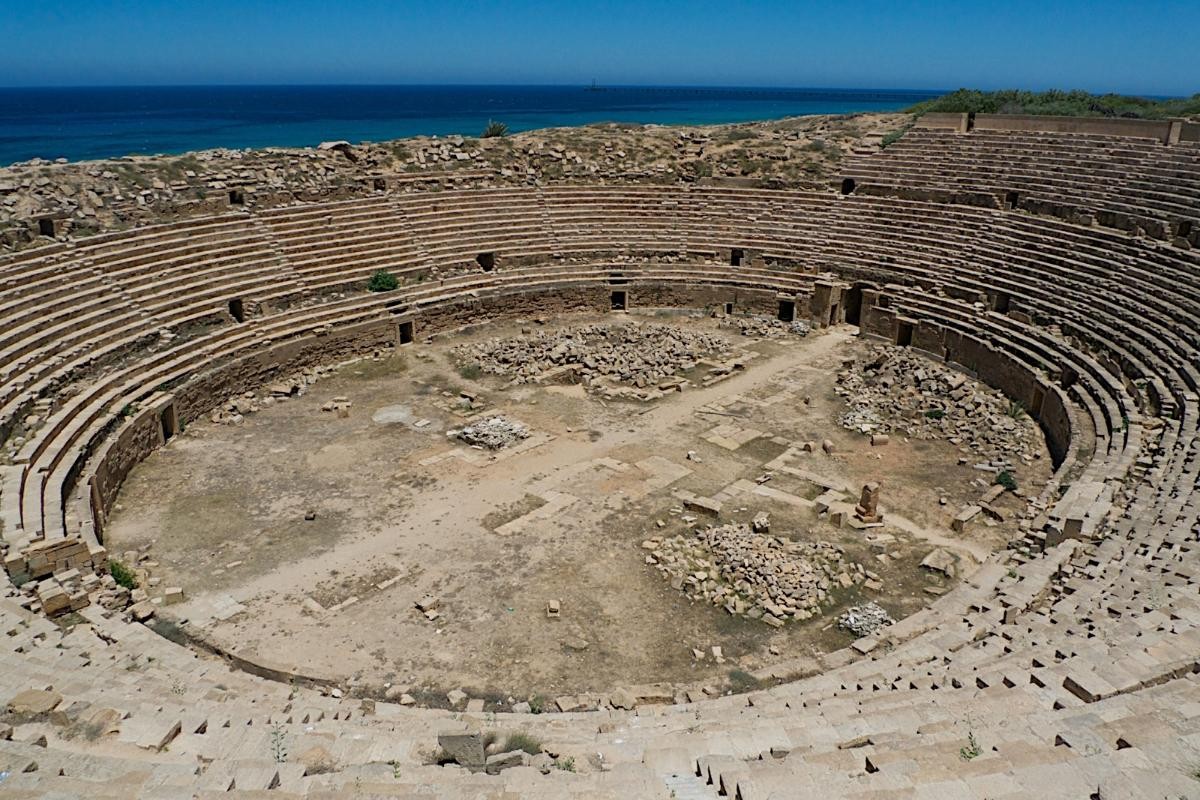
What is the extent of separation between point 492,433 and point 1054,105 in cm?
3515

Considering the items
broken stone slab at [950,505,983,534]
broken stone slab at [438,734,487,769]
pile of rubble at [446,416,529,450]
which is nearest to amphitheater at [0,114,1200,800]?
broken stone slab at [438,734,487,769]

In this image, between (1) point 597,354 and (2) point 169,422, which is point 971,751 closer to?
(1) point 597,354

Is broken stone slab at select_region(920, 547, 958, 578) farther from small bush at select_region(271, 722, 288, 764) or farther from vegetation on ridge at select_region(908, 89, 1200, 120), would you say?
vegetation on ridge at select_region(908, 89, 1200, 120)

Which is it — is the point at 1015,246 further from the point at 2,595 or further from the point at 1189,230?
the point at 2,595

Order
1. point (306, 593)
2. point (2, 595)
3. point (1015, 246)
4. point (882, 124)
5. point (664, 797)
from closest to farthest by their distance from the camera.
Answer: point (664, 797) < point (2, 595) < point (306, 593) < point (1015, 246) < point (882, 124)

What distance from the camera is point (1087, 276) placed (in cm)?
2412

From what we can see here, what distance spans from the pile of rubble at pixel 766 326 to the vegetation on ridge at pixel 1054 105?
15.9 metres

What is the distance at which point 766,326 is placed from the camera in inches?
1101

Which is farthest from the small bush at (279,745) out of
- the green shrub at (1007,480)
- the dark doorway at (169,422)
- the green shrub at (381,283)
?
the green shrub at (381,283)

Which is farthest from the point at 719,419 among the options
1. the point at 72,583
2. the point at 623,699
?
the point at 72,583

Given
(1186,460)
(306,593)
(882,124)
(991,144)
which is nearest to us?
(306,593)

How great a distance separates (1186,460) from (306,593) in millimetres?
15502

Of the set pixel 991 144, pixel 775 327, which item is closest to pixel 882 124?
pixel 991 144

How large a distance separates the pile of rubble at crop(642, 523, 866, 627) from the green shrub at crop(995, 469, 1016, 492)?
187 inches
